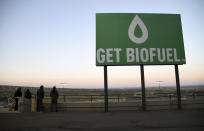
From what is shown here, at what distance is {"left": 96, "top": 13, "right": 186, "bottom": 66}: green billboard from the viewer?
38.1 feet

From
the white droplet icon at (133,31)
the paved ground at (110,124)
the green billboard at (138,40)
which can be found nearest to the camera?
the paved ground at (110,124)

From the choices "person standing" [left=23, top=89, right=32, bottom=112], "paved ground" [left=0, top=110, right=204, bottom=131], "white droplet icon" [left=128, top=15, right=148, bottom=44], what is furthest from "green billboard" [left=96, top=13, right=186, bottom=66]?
"person standing" [left=23, top=89, right=32, bottom=112]

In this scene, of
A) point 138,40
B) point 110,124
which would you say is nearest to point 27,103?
point 110,124

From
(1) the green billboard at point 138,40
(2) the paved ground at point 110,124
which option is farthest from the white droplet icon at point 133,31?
(2) the paved ground at point 110,124

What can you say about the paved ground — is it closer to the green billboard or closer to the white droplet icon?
the green billboard

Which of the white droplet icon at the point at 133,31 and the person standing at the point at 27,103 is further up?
the white droplet icon at the point at 133,31

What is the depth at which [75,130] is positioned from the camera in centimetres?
607

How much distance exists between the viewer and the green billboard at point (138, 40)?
11617 mm

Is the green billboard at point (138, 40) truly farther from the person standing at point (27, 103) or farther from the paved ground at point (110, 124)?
the person standing at point (27, 103)

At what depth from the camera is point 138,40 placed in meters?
11.9

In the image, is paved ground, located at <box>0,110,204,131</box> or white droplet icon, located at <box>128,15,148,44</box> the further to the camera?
white droplet icon, located at <box>128,15,148,44</box>

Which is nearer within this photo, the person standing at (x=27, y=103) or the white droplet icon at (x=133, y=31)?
the person standing at (x=27, y=103)

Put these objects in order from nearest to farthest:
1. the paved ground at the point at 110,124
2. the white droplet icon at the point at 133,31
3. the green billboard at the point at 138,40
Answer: the paved ground at the point at 110,124 → the green billboard at the point at 138,40 → the white droplet icon at the point at 133,31

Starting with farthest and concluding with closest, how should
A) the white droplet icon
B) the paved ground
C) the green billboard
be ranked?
the white droplet icon
the green billboard
the paved ground
